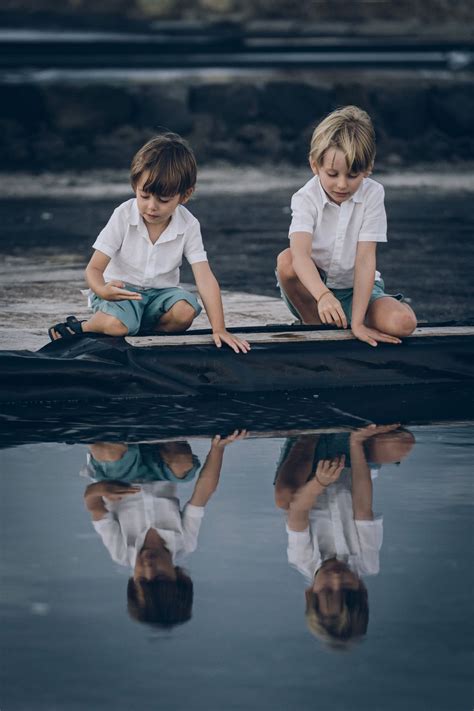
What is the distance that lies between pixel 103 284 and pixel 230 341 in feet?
1.69

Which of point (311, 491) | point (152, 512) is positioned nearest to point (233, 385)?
point (311, 491)

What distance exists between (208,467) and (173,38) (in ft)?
84.9

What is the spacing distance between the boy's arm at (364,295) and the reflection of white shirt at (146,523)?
5.60 feet

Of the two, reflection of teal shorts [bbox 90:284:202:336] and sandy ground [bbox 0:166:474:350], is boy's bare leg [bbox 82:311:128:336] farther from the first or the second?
sandy ground [bbox 0:166:474:350]

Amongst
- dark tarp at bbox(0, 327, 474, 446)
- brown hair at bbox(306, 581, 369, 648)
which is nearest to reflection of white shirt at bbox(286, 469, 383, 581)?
brown hair at bbox(306, 581, 369, 648)

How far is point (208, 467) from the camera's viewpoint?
16.5 ft

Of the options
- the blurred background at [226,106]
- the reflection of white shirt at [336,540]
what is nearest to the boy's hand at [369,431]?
the reflection of white shirt at [336,540]

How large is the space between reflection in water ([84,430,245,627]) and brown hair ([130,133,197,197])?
3.32 feet

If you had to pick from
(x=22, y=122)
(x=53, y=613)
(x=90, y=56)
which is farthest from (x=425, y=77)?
(x=53, y=613)

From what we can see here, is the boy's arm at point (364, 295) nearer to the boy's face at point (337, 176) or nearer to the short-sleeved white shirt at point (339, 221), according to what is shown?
the short-sleeved white shirt at point (339, 221)

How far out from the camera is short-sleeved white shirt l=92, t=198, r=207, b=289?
6172 mm

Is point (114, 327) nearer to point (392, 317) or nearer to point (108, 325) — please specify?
point (108, 325)

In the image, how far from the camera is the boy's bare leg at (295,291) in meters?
6.46

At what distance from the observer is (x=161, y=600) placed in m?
3.77
